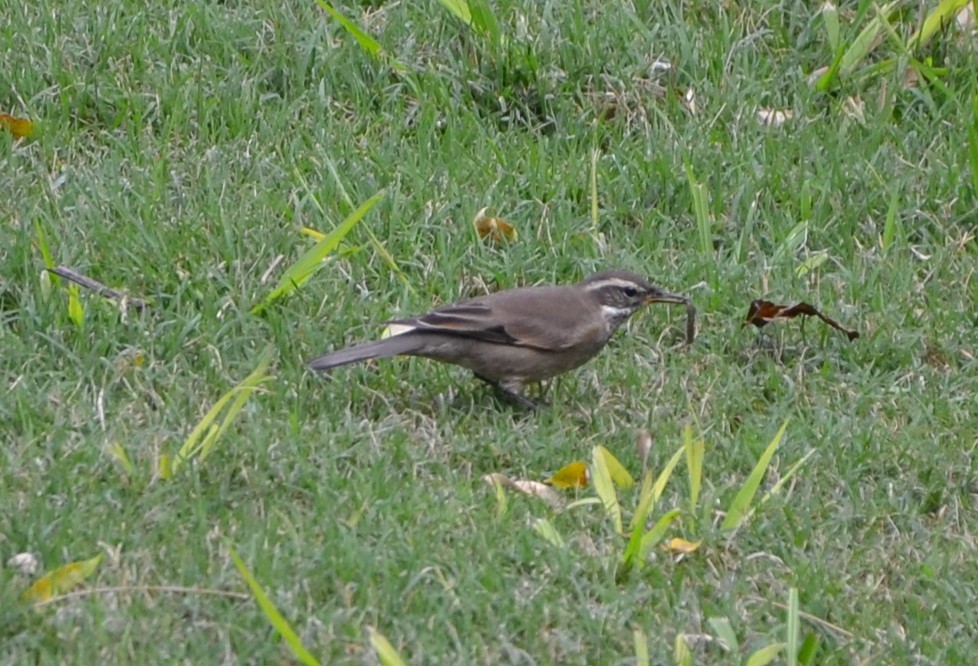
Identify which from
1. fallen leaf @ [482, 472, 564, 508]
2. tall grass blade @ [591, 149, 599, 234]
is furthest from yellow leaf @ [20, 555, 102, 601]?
tall grass blade @ [591, 149, 599, 234]

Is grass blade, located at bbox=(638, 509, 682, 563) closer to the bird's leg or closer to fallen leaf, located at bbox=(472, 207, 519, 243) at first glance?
the bird's leg

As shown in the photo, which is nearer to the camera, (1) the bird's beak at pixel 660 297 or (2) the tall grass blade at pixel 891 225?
(1) the bird's beak at pixel 660 297

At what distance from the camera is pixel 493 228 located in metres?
8.05

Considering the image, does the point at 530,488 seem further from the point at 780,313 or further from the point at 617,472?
the point at 780,313

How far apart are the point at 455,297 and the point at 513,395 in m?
0.75

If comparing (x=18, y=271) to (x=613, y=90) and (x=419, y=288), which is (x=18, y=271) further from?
(x=613, y=90)

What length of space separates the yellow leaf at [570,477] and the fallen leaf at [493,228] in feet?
6.26

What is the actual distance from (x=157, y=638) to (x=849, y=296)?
392cm

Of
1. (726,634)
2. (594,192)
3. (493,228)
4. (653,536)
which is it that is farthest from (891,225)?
(726,634)

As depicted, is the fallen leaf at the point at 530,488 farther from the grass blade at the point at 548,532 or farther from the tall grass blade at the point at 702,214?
the tall grass blade at the point at 702,214

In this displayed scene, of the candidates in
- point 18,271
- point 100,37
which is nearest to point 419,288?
point 18,271

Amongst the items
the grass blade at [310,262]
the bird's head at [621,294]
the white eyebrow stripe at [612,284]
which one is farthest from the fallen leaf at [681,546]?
the grass blade at [310,262]

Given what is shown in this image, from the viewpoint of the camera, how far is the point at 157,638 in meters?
5.13

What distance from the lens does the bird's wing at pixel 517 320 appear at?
23.1ft
